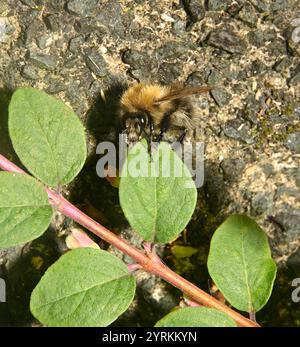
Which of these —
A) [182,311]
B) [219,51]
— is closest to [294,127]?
[219,51]

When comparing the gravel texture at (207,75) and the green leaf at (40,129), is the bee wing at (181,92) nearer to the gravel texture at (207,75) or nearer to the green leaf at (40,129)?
the gravel texture at (207,75)

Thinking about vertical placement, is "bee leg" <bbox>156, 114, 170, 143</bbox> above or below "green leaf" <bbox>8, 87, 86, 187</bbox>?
below

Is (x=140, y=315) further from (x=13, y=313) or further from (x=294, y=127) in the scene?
(x=294, y=127)

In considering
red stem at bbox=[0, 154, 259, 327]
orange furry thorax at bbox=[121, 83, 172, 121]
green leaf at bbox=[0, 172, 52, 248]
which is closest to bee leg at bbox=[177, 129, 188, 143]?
orange furry thorax at bbox=[121, 83, 172, 121]

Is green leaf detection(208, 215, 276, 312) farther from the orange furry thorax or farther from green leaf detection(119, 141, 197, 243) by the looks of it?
the orange furry thorax

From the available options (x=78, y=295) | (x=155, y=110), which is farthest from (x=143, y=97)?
(x=78, y=295)

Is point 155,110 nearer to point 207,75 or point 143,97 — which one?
point 143,97
